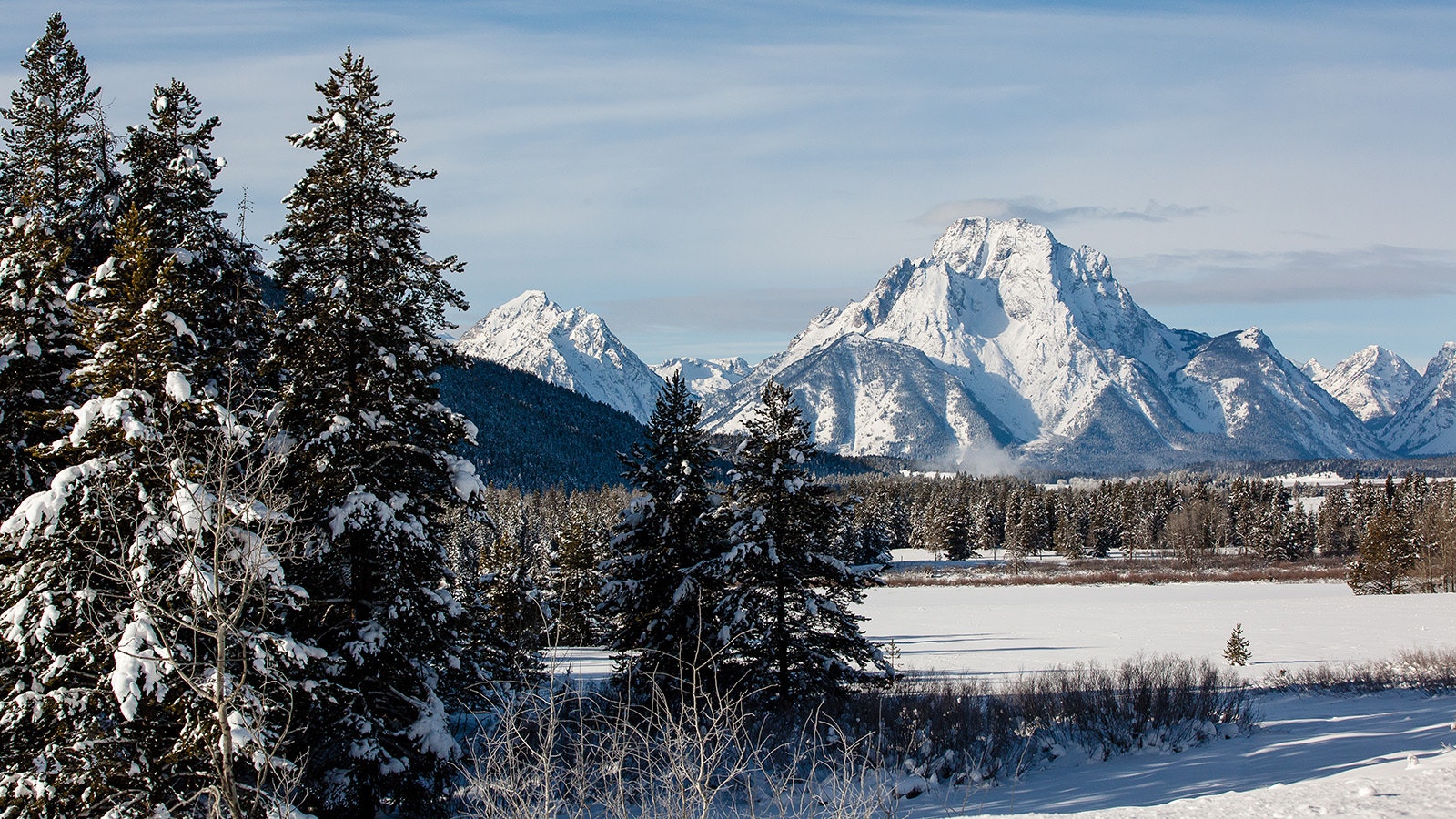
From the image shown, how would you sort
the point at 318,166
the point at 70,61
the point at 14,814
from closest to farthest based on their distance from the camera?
the point at 14,814 < the point at 318,166 < the point at 70,61

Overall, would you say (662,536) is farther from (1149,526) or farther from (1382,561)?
(1149,526)

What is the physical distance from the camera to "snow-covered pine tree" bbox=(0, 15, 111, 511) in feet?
44.7

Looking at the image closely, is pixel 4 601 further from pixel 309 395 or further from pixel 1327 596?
pixel 1327 596

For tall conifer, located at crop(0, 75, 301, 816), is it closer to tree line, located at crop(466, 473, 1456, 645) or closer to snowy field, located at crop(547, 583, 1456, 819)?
snowy field, located at crop(547, 583, 1456, 819)

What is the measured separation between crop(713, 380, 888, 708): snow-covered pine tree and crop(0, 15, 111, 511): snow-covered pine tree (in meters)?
13.7

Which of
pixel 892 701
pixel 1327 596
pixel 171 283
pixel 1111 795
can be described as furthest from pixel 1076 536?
pixel 171 283

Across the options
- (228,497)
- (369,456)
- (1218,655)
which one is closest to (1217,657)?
(1218,655)

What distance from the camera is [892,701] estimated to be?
2375 centimetres

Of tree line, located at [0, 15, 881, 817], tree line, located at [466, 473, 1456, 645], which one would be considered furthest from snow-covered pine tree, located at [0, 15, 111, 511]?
tree line, located at [466, 473, 1456, 645]

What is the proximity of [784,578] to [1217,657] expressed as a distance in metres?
25.9

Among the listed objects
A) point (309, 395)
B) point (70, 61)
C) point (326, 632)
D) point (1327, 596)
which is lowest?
point (1327, 596)

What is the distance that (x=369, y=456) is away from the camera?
1510cm

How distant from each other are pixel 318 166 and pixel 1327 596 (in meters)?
79.3

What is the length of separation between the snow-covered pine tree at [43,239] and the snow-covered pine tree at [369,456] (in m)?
3.12
